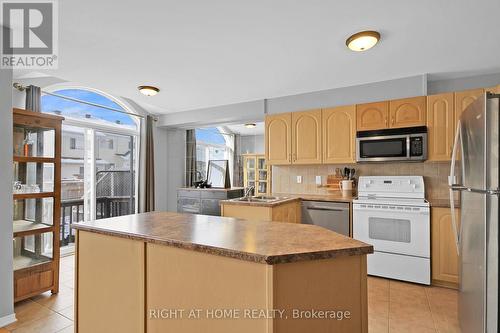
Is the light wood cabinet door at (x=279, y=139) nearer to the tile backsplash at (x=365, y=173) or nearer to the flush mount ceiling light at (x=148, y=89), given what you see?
the tile backsplash at (x=365, y=173)

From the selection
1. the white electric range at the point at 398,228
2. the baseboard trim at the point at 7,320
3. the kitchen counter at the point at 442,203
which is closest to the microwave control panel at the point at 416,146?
the white electric range at the point at 398,228

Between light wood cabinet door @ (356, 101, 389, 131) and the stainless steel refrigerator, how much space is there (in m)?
1.69

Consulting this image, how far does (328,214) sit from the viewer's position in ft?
11.2

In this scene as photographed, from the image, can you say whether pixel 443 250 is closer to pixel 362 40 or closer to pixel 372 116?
pixel 372 116

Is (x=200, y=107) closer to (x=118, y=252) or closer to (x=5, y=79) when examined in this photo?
(x=5, y=79)

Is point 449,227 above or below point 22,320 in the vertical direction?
above

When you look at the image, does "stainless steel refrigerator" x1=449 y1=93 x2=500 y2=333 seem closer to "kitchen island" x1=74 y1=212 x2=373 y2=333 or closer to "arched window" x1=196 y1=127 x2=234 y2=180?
"kitchen island" x1=74 y1=212 x2=373 y2=333

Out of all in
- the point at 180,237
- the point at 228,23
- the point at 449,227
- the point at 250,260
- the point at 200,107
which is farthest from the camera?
the point at 200,107

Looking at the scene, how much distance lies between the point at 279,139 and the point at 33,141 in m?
3.06

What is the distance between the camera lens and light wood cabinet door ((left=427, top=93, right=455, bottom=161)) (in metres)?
3.04

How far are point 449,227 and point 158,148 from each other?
4.86m

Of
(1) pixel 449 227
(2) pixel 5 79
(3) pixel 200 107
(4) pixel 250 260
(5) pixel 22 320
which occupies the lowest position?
(5) pixel 22 320

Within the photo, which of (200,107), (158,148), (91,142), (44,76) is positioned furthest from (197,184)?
(44,76)

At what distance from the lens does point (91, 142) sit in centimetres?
427
